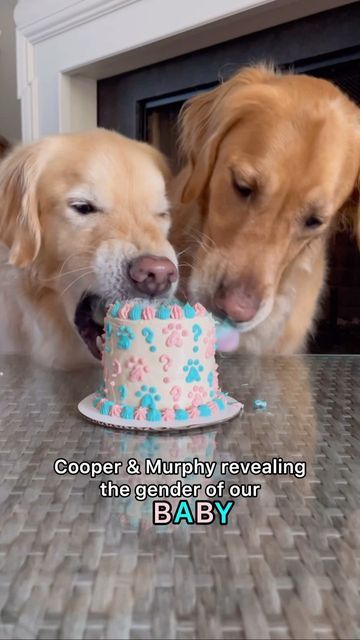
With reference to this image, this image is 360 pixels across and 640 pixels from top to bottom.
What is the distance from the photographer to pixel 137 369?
732 millimetres

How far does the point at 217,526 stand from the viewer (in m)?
0.46

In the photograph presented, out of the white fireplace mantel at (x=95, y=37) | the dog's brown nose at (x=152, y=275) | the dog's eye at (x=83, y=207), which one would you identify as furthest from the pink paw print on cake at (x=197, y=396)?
the white fireplace mantel at (x=95, y=37)

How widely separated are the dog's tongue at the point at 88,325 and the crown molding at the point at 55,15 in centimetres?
120

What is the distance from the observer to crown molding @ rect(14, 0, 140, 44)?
6.63 ft

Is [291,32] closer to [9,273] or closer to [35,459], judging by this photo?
[9,273]

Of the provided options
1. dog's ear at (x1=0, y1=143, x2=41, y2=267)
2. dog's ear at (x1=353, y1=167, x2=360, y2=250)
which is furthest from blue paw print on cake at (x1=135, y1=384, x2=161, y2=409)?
dog's ear at (x1=353, y1=167, x2=360, y2=250)

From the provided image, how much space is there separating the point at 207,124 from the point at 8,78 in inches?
69.2

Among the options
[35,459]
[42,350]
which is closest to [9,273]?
[42,350]

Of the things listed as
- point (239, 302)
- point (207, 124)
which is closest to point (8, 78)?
point (207, 124)

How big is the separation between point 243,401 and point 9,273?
0.73m

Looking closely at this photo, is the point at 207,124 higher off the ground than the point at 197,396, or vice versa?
the point at 207,124

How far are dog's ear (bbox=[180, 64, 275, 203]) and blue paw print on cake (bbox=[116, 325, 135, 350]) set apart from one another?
65cm

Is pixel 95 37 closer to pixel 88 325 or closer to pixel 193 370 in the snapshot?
pixel 88 325

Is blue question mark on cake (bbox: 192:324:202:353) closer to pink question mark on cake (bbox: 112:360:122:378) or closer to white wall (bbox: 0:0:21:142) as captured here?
pink question mark on cake (bbox: 112:360:122:378)
